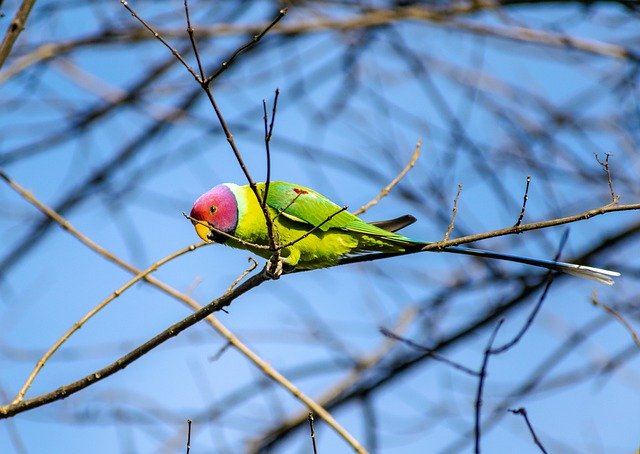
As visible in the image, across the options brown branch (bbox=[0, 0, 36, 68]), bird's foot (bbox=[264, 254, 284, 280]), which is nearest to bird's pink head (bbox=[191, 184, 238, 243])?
bird's foot (bbox=[264, 254, 284, 280])

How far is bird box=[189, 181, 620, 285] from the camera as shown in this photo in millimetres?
3426

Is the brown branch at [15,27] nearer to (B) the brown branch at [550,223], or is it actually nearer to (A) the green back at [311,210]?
(A) the green back at [311,210]

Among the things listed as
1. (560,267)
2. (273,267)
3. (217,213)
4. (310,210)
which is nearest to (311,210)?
(310,210)

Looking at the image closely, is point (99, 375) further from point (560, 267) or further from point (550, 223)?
point (560, 267)

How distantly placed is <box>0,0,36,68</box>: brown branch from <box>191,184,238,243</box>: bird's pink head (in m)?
1.14

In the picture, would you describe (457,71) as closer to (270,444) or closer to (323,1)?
(323,1)

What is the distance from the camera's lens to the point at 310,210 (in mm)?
3674

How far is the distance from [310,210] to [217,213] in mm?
450

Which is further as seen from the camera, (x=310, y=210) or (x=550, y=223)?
(x=310, y=210)

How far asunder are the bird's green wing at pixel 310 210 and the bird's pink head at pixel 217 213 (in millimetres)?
206

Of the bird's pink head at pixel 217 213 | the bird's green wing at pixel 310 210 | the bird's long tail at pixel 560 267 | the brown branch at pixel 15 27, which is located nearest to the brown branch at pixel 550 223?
the bird's long tail at pixel 560 267

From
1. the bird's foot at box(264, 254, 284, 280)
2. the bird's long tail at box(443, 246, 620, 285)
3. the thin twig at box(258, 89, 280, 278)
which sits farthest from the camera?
the bird's long tail at box(443, 246, 620, 285)

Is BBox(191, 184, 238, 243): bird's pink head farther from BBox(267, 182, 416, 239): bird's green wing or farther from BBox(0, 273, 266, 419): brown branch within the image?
BBox(0, 273, 266, 419): brown branch

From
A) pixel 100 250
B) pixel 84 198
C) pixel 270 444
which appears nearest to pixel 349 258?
pixel 100 250
